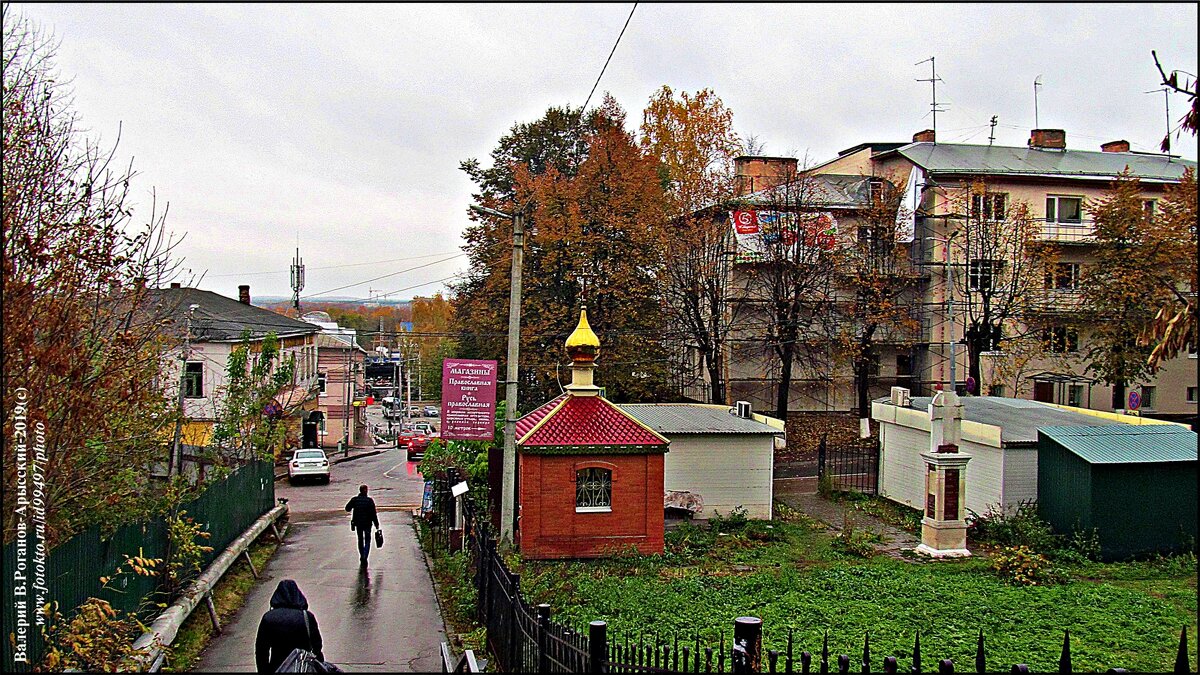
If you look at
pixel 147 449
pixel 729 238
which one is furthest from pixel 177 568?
pixel 729 238

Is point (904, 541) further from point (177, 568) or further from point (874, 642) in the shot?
point (177, 568)

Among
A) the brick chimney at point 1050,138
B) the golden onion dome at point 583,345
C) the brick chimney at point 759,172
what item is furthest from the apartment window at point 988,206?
the golden onion dome at point 583,345

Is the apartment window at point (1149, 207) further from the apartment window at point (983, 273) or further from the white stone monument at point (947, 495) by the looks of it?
the white stone monument at point (947, 495)

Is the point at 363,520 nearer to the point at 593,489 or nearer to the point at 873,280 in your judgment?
the point at 593,489

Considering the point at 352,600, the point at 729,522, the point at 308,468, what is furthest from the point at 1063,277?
the point at 352,600

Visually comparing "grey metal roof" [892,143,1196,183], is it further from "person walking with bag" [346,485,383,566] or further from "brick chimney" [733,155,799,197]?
"person walking with bag" [346,485,383,566]

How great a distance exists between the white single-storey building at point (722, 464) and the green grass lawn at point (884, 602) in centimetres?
343

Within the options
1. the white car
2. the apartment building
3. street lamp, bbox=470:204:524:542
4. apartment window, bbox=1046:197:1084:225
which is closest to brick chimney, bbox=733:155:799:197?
the apartment building

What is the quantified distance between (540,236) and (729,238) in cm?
760

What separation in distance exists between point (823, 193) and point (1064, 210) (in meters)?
11.1

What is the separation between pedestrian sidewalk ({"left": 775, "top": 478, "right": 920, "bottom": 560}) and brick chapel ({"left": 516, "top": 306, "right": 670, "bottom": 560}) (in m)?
5.08

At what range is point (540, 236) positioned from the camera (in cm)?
3281

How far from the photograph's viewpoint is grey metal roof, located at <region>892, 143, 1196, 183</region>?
3856cm

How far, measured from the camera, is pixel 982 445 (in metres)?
20.7
